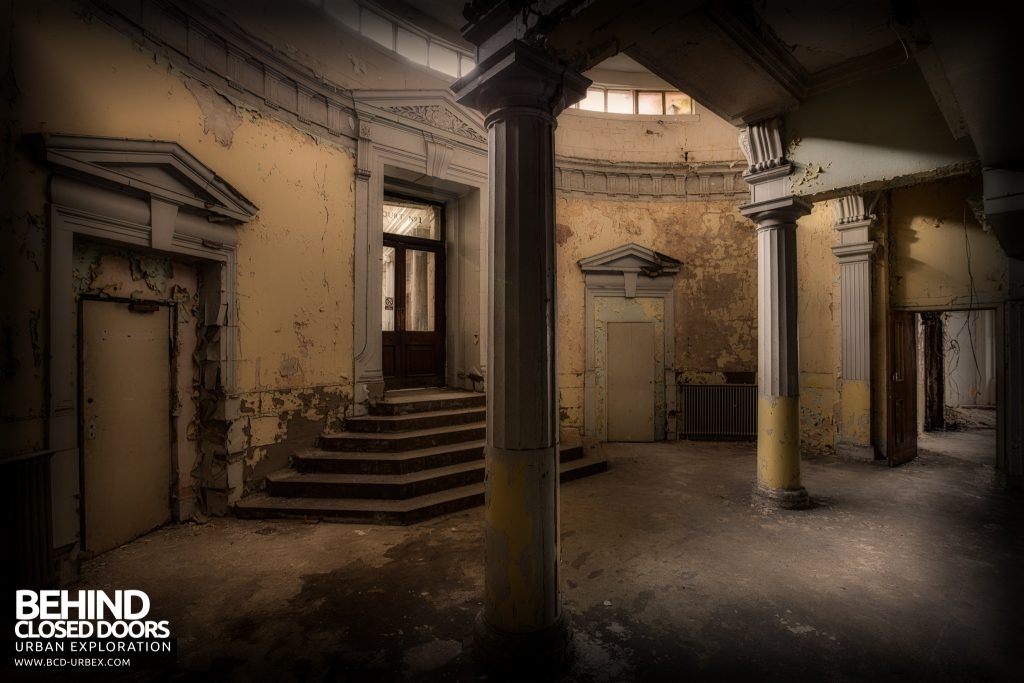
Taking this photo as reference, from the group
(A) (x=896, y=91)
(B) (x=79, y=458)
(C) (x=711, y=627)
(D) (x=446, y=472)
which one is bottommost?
(C) (x=711, y=627)

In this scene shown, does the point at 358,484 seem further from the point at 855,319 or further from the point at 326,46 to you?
the point at 855,319

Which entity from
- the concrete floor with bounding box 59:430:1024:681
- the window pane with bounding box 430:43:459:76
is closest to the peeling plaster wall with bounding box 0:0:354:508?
the concrete floor with bounding box 59:430:1024:681

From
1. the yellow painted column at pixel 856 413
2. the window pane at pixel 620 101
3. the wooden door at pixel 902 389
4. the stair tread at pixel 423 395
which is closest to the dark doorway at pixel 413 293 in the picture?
the stair tread at pixel 423 395

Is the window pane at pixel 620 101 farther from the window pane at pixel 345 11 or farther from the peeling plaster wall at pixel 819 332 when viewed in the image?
the window pane at pixel 345 11

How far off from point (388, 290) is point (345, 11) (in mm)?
3550

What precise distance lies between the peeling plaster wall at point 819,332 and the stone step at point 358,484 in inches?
228

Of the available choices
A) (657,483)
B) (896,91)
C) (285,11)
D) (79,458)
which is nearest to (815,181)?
(896,91)

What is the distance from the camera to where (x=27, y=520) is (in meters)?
3.13

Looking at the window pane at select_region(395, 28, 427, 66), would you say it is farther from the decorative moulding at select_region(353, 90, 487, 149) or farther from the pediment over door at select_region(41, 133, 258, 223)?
the pediment over door at select_region(41, 133, 258, 223)

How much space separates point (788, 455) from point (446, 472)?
3.57 meters

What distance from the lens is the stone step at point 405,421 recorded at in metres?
5.85

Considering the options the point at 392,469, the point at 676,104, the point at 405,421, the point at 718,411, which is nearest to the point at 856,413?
the point at 718,411

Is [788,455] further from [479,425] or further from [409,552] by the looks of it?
[409,552]

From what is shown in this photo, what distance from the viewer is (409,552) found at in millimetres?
3959
